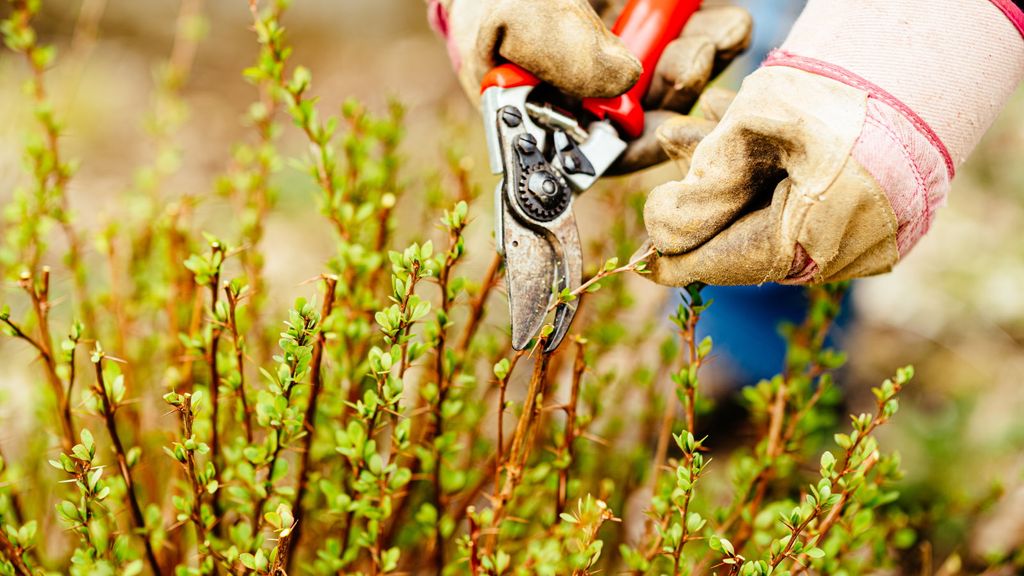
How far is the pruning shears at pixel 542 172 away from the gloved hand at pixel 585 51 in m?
0.03

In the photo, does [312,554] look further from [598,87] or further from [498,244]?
[598,87]

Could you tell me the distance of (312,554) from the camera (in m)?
1.39

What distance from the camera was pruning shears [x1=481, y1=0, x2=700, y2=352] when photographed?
→ 0.94 meters

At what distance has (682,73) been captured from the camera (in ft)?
3.60

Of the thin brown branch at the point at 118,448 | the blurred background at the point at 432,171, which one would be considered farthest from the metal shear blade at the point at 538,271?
the blurred background at the point at 432,171

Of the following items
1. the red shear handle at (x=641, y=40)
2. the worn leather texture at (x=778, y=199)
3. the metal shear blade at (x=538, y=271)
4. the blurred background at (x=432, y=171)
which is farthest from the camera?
the blurred background at (x=432, y=171)

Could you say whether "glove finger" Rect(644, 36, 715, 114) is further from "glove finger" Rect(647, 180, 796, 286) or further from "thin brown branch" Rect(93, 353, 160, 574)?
"thin brown branch" Rect(93, 353, 160, 574)

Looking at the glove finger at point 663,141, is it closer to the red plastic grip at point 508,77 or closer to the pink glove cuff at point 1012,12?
the red plastic grip at point 508,77

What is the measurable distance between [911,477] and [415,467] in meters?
1.49

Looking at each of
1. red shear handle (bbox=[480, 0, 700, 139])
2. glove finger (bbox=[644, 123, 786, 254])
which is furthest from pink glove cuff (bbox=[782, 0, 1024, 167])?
red shear handle (bbox=[480, 0, 700, 139])

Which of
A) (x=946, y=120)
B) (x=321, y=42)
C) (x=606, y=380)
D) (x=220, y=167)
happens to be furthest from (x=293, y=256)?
(x=946, y=120)

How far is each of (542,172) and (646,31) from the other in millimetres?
316

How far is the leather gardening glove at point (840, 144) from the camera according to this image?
0.83 metres

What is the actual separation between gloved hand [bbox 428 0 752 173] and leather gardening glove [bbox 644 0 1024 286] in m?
0.18
